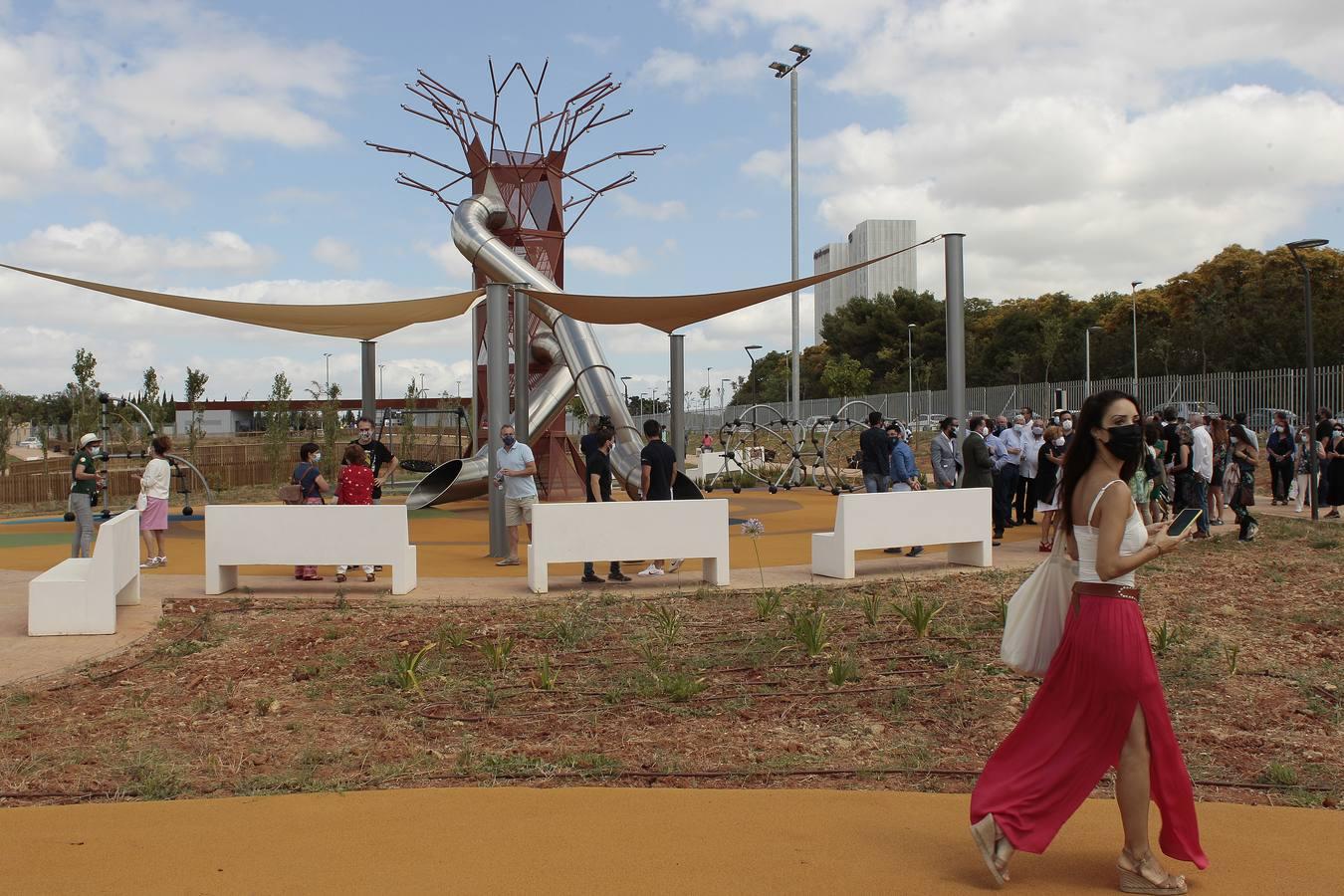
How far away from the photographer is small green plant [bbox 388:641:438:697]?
265 inches

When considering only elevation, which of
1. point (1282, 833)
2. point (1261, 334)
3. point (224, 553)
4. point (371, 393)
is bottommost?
point (1282, 833)

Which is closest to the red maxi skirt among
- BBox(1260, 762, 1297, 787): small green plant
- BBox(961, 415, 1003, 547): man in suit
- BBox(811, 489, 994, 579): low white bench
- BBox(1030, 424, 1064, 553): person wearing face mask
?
BBox(1260, 762, 1297, 787): small green plant

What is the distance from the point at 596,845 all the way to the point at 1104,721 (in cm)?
187

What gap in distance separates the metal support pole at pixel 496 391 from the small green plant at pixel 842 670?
5718 mm

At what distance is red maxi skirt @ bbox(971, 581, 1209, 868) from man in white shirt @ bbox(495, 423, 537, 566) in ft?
26.9

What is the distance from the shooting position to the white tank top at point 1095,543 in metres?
3.68

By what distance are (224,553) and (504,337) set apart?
437 cm

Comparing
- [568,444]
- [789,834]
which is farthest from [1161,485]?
[568,444]

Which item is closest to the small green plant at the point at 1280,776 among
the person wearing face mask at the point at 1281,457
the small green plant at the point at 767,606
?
the small green plant at the point at 767,606

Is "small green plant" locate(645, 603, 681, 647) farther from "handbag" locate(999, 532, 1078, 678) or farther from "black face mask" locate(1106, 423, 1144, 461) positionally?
"black face mask" locate(1106, 423, 1144, 461)

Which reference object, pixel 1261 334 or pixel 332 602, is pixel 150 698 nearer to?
pixel 332 602

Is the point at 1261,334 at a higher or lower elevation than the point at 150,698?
higher

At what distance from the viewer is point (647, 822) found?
455 centimetres

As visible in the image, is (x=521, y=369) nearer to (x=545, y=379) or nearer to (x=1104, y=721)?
(x=545, y=379)
